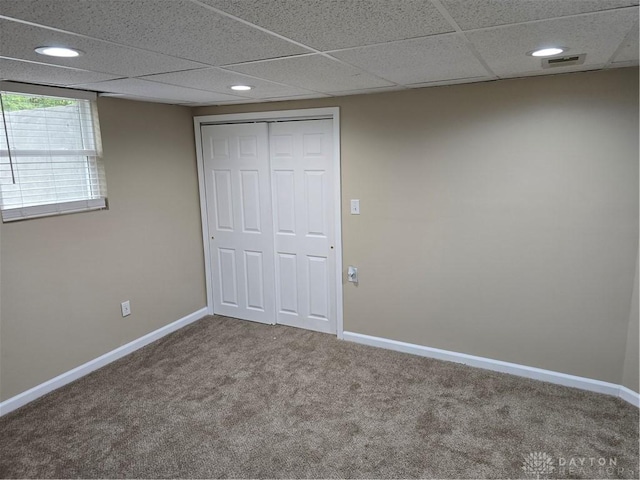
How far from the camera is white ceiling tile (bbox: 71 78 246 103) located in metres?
2.57

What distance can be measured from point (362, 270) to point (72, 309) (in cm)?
221

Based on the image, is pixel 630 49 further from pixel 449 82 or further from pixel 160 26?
pixel 160 26

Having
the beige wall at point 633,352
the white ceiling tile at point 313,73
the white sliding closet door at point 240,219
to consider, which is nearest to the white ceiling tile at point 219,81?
the white ceiling tile at point 313,73

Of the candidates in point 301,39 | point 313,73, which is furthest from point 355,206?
point 301,39

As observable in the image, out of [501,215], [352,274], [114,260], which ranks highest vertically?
[501,215]

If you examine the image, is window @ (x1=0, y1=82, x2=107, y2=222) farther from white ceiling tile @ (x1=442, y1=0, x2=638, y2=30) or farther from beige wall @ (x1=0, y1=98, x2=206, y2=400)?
white ceiling tile @ (x1=442, y1=0, x2=638, y2=30)

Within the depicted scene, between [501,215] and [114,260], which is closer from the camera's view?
[501,215]

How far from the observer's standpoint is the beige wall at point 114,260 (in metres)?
2.80

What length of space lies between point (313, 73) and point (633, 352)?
8.54ft

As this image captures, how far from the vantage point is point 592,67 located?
2424 mm

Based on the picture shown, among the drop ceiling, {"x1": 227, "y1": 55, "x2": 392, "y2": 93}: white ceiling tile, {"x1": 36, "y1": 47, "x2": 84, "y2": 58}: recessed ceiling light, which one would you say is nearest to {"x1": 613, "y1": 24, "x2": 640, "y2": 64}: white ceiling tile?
the drop ceiling

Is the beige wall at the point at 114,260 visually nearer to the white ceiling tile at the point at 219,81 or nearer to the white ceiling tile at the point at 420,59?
the white ceiling tile at the point at 219,81

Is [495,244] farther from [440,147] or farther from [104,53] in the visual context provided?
[104,53]

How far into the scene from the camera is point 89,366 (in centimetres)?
326
